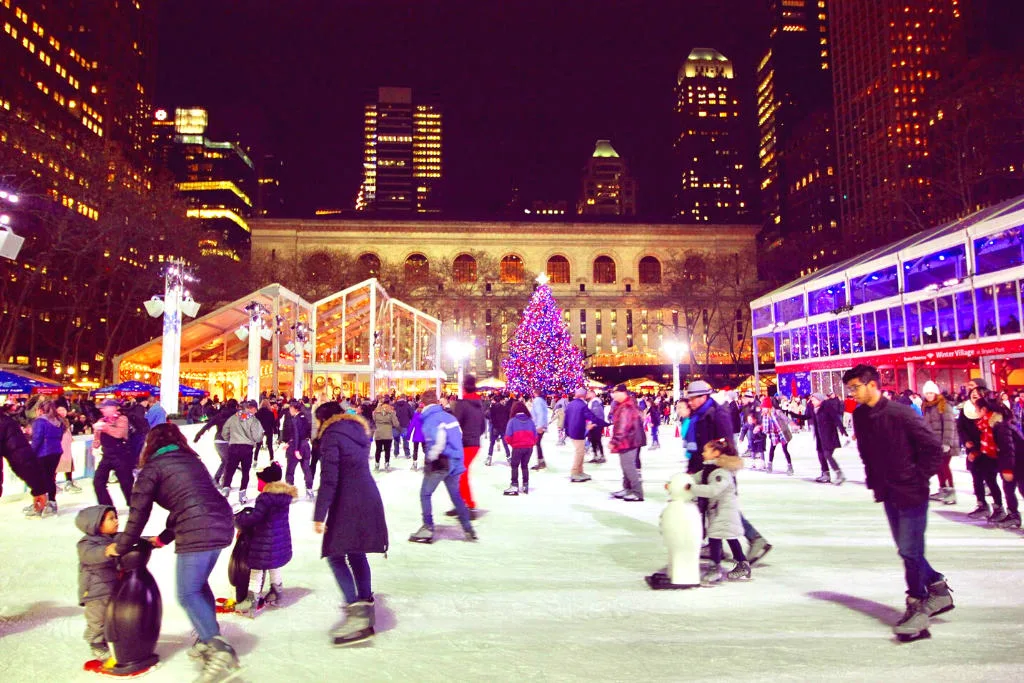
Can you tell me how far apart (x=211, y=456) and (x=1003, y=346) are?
23.3 metres

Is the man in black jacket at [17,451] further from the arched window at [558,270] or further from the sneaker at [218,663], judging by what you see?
the arched window at [558,270]

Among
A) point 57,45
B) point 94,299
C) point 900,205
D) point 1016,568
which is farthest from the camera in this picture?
point 57,45

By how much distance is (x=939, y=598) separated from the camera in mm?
4133

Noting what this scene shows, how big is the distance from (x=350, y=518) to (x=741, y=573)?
9.96 ft

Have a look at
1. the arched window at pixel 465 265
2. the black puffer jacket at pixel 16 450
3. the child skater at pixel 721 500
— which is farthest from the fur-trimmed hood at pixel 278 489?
the arched window at pixel 465 265

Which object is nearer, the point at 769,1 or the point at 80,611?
the point at 80,611

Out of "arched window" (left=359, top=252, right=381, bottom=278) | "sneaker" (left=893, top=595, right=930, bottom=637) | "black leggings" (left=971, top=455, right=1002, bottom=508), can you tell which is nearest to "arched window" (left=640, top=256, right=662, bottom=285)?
"arched window" (left=359, top=252, right=381, bottom=278)

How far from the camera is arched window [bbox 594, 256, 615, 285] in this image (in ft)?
250

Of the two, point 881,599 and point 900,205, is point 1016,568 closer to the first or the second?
point 881,599

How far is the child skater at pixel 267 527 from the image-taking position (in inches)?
179

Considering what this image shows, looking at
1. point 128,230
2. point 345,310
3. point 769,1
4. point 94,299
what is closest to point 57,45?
point 94,299

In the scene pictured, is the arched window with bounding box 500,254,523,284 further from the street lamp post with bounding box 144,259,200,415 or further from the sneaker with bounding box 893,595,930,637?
the sneaker with bounding box 893,595,930,637

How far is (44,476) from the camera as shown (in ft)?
27.8

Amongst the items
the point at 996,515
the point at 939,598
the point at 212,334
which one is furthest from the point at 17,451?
the point at 212,334
